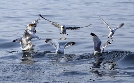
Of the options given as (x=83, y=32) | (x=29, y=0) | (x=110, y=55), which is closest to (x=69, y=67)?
(x=110, y=55)

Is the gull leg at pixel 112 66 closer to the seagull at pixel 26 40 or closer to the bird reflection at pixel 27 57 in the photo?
the bird reflection at pixel 27 57

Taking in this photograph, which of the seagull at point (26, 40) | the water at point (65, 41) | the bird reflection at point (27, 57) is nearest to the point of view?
the water at point (65, 41)

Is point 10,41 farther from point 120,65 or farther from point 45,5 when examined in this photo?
point 45,5

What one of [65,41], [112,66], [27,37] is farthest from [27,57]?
[65,41]

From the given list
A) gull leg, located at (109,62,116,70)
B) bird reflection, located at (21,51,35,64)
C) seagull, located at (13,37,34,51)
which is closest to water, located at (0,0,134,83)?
bird reflection, located at (21,51,35,64)

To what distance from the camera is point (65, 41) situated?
70.0 ft

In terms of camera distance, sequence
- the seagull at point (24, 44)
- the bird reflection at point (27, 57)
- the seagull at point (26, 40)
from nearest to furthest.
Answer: the bird reflection at point (27, 57) → the seagull at point (26, 40) → the seagull at point (24, 44)

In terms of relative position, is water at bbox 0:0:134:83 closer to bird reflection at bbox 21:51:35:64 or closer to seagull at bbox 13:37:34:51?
bird reflection at bbox 21:51:35:64

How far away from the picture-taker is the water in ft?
47.5

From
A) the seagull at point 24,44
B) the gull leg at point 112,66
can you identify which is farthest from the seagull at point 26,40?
the gull leg at point 112,66

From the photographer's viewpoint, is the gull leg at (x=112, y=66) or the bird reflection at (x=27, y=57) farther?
the bird reflection at (x=27, y=57)

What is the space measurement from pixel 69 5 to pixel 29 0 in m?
5.40

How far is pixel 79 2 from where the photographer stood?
37844 millimetres

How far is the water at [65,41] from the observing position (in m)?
14.5
